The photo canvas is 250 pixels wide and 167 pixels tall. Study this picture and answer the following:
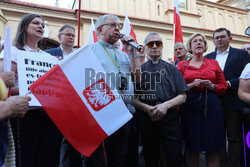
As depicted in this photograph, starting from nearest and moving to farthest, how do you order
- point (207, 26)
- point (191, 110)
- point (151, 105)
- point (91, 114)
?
point (91, 114) < point (151, 105) < point (191, 110) < point (207, 26)

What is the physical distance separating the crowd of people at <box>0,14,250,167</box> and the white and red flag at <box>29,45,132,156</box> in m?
0.17

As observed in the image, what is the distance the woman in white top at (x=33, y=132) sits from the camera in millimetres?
1613

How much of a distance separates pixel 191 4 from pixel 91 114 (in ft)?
55.7

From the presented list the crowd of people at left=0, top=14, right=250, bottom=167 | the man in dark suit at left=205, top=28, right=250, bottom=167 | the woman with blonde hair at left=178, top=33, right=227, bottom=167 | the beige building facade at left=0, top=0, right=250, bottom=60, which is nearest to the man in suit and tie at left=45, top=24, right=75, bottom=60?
the crowd of people at left=0, top=14, right=250, bottom=167

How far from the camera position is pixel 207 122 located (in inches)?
95.7

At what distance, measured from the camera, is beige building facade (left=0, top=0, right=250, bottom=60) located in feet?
32.8

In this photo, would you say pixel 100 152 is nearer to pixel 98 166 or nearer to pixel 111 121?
pixel 98 166

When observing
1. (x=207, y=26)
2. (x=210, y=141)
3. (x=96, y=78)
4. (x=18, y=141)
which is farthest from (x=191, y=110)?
(x=207, y=26)

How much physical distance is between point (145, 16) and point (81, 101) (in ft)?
47.0

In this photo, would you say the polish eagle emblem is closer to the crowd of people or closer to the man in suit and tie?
the crowd of people

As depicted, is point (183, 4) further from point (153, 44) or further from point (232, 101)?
point (153, 44)

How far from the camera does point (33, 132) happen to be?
1.67m

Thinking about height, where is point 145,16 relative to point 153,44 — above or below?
above

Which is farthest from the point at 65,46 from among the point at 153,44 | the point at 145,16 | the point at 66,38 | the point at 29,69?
the point at 145,16
